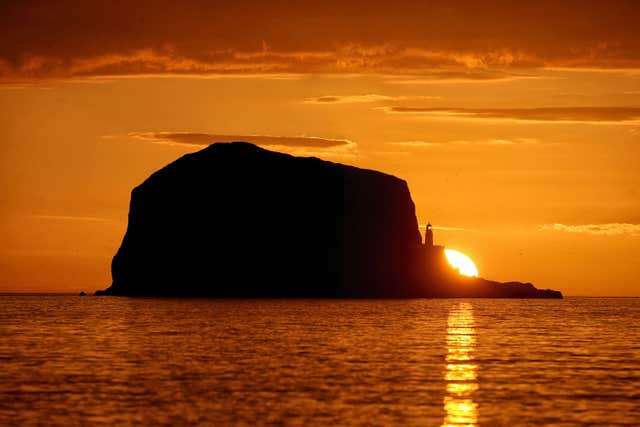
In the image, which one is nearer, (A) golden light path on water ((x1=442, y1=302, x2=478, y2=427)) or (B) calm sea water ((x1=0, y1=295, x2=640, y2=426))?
(A) golden light path on water ((x1=442, y1=302, x2=478, y2=427))

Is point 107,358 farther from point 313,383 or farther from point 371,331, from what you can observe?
point 371,331

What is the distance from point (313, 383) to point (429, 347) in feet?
88.1

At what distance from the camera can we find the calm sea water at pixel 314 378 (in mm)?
41312

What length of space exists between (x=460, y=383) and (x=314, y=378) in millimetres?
6861

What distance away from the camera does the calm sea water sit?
41312mm

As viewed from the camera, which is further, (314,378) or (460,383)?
(314,378)

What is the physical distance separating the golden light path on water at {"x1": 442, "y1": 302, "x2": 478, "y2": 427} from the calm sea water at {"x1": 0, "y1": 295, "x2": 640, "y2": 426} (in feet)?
0.30

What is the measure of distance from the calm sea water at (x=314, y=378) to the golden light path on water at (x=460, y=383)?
3.7 inches

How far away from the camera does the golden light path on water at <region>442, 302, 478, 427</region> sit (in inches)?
1609

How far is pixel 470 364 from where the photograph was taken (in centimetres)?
6291

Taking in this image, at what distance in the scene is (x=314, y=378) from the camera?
53.6 metres

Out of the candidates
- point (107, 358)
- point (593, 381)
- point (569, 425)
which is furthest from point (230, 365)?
point (569, 425)

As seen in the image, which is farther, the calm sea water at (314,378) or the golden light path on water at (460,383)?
the calm sea water at (314,378)

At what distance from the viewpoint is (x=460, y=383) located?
5206 cm
